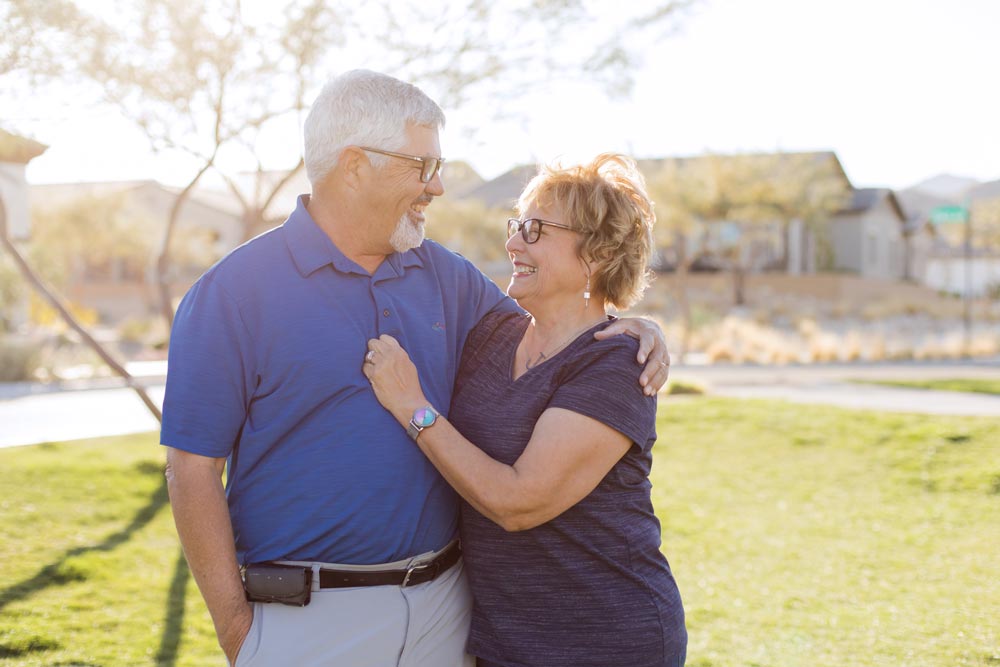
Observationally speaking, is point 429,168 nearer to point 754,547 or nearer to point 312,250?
point 312,250

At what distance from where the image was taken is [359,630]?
9.24 ft

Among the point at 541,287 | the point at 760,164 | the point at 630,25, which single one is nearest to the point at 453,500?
the point at 541,287

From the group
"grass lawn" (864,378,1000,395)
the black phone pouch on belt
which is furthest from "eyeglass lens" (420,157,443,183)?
"grass lawn" (864,378,1000,395)

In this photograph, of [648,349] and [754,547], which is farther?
[754,547]

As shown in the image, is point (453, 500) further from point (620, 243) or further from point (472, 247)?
point (472, 247)

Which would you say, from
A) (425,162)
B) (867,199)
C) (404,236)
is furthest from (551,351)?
(867,199)

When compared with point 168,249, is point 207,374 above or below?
above

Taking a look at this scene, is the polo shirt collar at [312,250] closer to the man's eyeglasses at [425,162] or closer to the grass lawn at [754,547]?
the man's eyeglasses at [425,162]

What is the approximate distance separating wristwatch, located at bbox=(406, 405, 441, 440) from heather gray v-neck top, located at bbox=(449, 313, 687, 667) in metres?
0.22

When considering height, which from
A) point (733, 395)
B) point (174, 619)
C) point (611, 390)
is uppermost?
point (611, 390)

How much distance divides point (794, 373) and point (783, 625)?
651 inches

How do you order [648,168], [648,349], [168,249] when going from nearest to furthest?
[648,349], [168,249], [648,168]

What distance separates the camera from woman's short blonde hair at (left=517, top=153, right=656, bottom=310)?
2963 mm

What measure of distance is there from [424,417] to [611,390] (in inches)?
19.3
